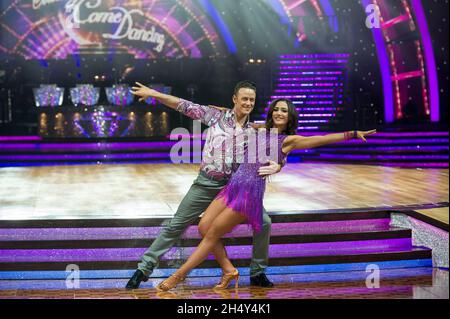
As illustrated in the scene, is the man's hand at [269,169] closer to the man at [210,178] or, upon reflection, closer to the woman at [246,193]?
the woman at [246,193]

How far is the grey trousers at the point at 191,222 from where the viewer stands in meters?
4.75

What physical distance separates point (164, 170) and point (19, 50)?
807cm

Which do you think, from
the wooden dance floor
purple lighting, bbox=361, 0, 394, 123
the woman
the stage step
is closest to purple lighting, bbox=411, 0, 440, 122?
purple lighting, bbox=361, 0, 394, 123

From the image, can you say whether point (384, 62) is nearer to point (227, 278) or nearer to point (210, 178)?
point (210, 178)

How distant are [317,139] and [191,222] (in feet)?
3.35

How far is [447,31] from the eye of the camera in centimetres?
1155

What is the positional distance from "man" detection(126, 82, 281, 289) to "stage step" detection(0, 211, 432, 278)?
0.27 metres

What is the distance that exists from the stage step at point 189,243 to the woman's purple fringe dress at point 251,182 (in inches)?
23.3

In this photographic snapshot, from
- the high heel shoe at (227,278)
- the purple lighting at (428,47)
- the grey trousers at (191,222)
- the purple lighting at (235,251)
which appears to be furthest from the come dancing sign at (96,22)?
the high heel shoe at (227,278)

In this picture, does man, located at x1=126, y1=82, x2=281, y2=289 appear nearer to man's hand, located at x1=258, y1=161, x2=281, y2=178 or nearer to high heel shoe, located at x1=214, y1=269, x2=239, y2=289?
high heel shoe, located at x1=214, y1=269, x2=239, y2=289

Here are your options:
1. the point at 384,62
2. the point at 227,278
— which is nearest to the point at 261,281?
the point at 227,278

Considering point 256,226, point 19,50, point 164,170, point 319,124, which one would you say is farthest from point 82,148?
point 256,226

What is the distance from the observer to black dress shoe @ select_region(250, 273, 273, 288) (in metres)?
4.81

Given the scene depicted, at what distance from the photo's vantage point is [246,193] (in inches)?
180
